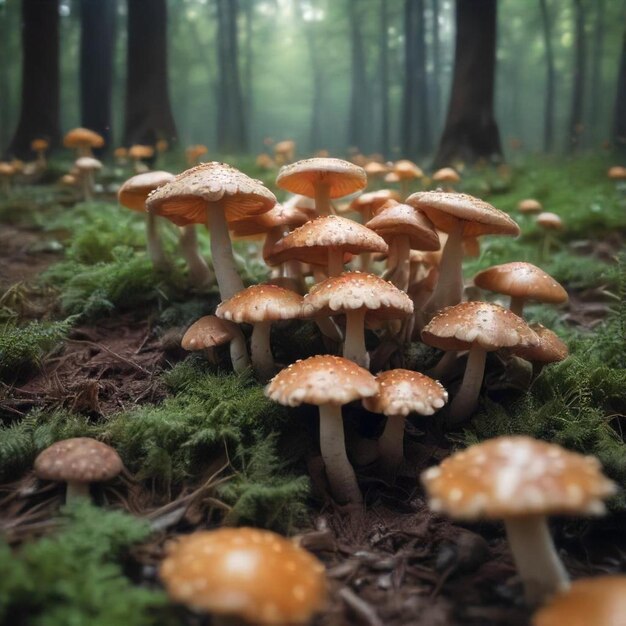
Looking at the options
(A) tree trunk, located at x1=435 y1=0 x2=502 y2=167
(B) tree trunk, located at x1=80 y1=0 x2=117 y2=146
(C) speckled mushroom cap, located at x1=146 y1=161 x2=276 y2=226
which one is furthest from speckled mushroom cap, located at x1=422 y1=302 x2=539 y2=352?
(B) tree trunk, located at x1=80 y1=0 x2=117 y2=146

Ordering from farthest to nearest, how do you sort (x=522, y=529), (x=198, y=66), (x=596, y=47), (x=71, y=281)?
(x=198, y=66), (x=596, y=47), (x=71, y=281), (x=522, y=529)

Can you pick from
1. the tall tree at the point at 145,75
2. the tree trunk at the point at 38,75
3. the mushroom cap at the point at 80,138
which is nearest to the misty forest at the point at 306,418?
the mushroom cap at the point at 80,138

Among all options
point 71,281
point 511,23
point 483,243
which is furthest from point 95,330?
point 511,23

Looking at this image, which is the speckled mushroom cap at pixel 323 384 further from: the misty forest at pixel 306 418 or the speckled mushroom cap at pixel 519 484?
the speckled mushroom cap at pixel 519 484

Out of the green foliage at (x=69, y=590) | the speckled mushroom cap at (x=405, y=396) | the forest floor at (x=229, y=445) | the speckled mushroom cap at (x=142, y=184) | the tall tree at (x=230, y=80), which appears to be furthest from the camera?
the tall tree at (x=230, y=80)

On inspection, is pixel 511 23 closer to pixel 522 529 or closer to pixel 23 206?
pixel 23 206

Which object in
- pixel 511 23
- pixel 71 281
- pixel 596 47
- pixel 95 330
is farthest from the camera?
pixel 511 23
